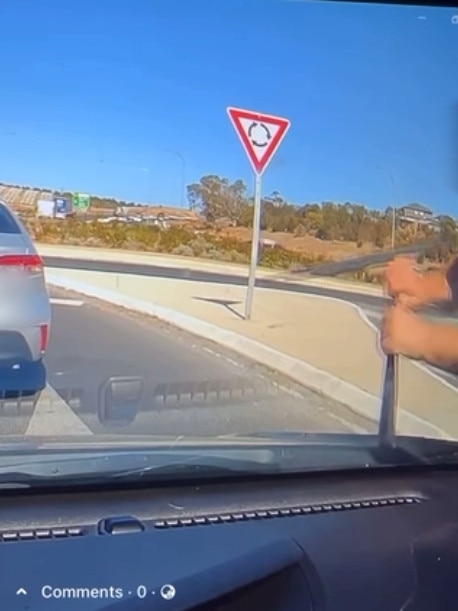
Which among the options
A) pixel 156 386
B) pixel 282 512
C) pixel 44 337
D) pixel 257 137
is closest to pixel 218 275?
pixel 156 386

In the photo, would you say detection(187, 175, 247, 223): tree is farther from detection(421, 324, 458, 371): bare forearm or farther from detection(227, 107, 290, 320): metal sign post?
detection(421, 324, 458, 371): bare forearm

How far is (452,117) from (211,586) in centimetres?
225

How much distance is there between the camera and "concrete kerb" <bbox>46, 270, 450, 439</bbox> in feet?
14.7

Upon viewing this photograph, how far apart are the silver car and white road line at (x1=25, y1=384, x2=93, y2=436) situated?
8 centimetres

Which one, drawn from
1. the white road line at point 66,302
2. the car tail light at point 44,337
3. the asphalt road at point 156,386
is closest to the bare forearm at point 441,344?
the asphalt road at point 156,386

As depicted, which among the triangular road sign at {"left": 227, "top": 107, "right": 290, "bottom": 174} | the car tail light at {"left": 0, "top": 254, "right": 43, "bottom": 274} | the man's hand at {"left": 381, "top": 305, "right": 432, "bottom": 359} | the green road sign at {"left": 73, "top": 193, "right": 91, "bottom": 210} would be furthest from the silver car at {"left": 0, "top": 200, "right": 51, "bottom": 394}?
the man's hand at {"left": 381, "top": 305, "right": 432, "bottom": 359}

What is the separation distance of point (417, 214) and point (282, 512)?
1.52 metres

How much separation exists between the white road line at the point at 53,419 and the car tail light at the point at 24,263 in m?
0.47

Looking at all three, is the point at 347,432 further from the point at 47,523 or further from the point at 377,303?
the point at 47,523

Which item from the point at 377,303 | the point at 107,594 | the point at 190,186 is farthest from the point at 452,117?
the point at 107,594

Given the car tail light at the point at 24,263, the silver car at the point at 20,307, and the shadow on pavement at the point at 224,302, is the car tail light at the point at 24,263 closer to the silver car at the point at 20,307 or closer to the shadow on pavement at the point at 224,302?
the silver car at the point at 20,307

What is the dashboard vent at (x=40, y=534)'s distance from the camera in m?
3.29

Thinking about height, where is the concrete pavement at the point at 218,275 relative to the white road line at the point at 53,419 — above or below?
above

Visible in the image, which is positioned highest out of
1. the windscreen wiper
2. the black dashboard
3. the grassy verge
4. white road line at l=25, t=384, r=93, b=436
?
the grassy verge
